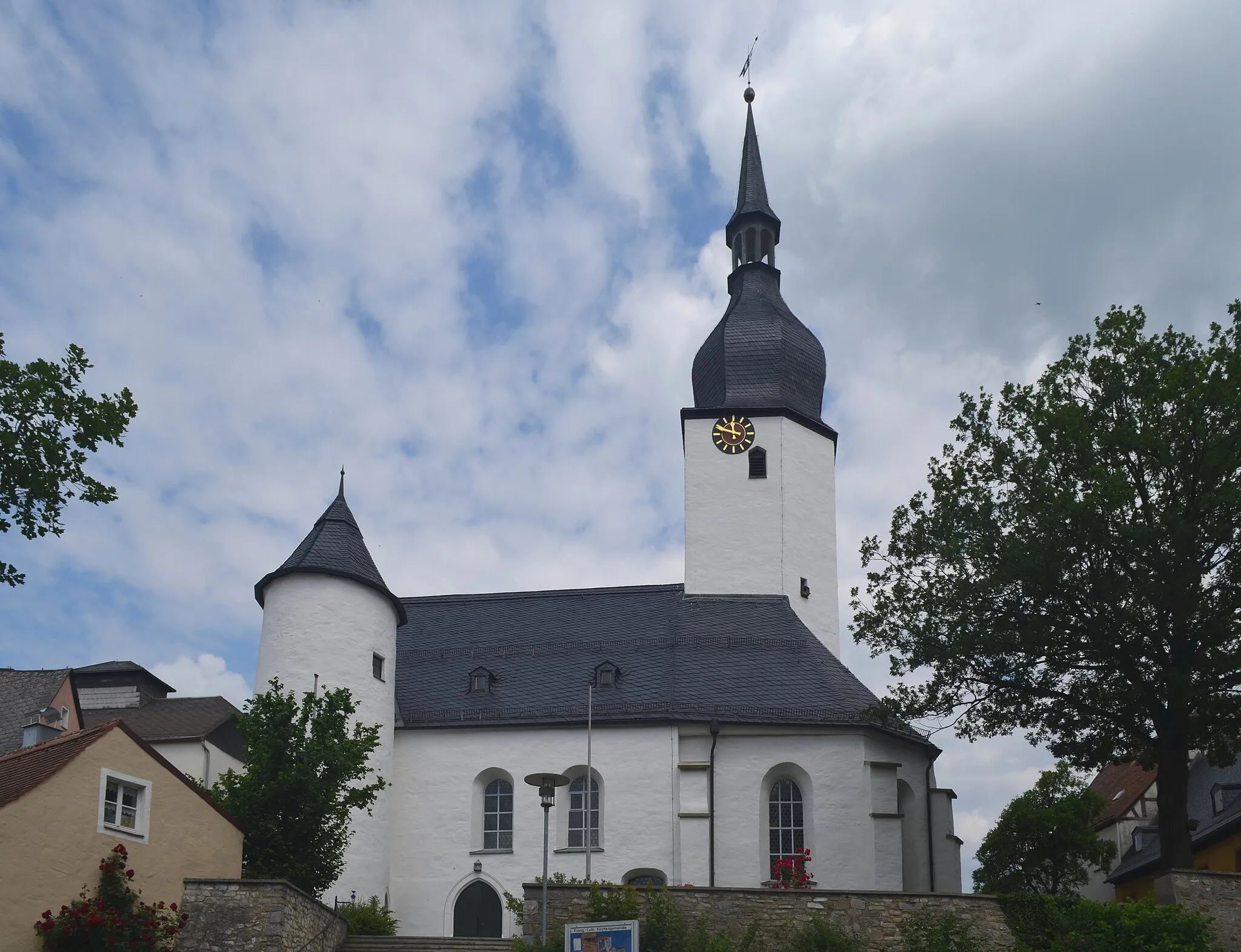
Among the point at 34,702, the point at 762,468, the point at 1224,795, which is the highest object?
the point at 762,468

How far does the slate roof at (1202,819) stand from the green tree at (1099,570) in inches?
Result: 263

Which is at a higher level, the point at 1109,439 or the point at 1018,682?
the point at 1109,439

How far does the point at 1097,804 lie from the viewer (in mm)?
41906

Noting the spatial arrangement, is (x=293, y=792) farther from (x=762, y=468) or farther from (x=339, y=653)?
(x=762, y=468)

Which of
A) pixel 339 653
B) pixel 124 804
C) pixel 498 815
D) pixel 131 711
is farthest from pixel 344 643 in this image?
pixel 124 804

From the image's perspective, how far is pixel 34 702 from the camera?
3191 centimetres

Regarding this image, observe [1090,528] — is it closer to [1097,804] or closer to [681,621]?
[681,621]

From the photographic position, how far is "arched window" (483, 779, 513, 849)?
105 ft

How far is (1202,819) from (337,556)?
2172cm

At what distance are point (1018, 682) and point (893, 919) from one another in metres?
5.46

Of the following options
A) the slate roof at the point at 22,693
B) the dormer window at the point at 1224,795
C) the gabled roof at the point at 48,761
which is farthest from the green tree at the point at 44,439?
the dormer window at the point at 1224,795

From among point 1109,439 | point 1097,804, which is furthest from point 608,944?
point 1097,804

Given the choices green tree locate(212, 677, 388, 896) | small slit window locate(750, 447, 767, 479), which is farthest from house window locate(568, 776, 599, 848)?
small slit window locate(750, 447, 767, 479)

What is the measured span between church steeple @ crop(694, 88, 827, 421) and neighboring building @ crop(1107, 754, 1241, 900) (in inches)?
553
